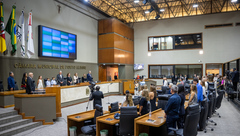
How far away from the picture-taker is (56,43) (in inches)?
472

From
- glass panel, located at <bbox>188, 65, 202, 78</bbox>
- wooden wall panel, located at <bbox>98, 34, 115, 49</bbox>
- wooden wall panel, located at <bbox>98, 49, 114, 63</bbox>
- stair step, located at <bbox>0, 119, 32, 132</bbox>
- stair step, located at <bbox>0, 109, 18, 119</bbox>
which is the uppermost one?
wooden wall panel, located at <bbox>98, 34, 115, 49</bbox>

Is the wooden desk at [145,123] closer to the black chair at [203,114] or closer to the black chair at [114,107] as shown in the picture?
the black chair at [114,107]

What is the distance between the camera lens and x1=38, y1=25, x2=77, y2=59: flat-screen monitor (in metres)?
10.9

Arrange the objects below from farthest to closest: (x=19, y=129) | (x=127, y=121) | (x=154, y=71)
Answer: (x=154, y=71)
(x=19, y=129)
(x=127, y=121)

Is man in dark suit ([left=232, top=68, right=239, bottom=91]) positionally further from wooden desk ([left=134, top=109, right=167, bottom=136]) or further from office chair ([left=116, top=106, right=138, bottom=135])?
office chair ([left=116, top=106, right=138, bottom=135])

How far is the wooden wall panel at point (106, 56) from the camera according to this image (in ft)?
54.6

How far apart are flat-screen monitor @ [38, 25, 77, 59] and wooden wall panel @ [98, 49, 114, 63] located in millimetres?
3727

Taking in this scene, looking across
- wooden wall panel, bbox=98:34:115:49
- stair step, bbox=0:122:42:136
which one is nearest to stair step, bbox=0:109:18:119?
stair step, bbox=0:122:42:136

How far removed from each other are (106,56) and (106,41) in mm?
1485

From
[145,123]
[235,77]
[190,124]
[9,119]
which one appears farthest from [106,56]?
[190,124]

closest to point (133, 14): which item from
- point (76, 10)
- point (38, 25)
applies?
point (76, 10)

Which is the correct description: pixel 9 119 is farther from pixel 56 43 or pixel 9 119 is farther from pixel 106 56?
pixel 106 56

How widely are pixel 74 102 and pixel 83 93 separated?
92 centimetres

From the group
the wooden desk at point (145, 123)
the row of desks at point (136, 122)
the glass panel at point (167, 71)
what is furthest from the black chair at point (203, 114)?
the glass panel at point (167, 71)
